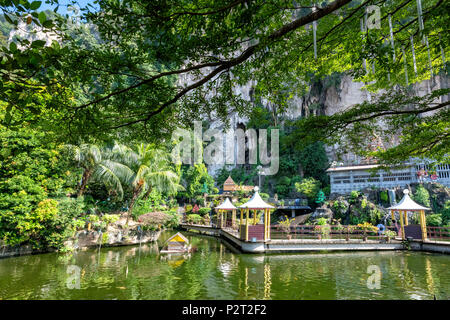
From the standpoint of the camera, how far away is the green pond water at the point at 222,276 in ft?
19.0

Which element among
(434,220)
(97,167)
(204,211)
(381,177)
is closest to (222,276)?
(97,167)

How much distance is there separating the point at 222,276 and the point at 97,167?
9615 mm

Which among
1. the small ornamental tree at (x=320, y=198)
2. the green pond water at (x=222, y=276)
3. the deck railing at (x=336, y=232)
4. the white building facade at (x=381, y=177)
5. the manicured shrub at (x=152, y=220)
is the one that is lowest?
the green pond water at (x=222, y=276)

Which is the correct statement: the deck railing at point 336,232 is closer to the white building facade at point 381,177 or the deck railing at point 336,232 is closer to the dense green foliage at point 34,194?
the white building facade at point 381,177

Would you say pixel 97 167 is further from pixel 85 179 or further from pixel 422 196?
pixel 422 196

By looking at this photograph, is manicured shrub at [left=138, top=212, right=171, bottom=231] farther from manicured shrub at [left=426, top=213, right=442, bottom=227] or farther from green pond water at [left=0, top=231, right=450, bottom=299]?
manicured shrub at [left=426, top=213, right=442, bottom=227]

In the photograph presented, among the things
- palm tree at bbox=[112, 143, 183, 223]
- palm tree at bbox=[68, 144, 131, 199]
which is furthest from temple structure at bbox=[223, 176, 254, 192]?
palm tree at bbox=[68, 144, 131, 199]

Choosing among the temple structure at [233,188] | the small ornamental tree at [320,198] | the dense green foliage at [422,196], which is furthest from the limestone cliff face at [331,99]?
the dense green foliage at [422,196]

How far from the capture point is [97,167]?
13570mm

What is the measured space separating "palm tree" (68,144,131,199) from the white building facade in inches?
623

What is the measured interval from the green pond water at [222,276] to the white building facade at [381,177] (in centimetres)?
919
